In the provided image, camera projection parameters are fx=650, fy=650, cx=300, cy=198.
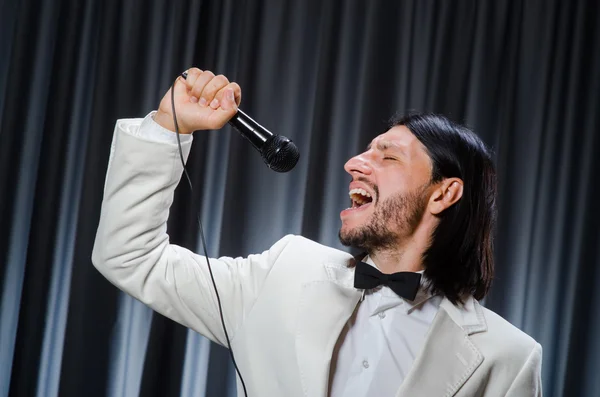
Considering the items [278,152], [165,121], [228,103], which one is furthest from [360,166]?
[165,121]

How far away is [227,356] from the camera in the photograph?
263 cm

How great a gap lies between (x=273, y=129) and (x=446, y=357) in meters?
1.37

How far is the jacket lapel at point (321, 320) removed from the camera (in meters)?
1.64

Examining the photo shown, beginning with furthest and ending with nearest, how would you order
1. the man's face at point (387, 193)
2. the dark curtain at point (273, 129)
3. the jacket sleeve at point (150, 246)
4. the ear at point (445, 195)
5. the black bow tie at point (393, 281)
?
the dark curtain at point (273, 129)
the ear at point (445, 195)
the man's face at point (387, 193)
the black bow tie at point (393, 281)
the jacket sleeve at point (150, 246)

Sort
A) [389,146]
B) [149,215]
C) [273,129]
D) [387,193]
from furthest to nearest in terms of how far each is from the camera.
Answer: [273,129]
[389,146]
[387,193]
[149,215]

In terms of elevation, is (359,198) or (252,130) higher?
(252,130)

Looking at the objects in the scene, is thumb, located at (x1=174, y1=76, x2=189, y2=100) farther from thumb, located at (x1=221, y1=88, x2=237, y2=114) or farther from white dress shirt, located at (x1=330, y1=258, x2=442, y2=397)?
white dress shirt, located at (x1=330, y1=258, x2=442, y2=397)

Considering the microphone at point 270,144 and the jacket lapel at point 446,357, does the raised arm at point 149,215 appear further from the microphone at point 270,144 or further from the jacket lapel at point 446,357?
the jacket lapel at point 446,357

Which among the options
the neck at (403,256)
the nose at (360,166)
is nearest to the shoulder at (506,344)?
the neck at (403,256)

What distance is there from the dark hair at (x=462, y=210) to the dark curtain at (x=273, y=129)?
28.8 inches

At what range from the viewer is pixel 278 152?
1.63 meters

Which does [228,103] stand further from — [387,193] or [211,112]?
[387,193]

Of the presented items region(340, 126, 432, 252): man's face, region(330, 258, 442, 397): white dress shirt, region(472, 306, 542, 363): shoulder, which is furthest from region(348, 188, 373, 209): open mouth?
region(472, 306, 542, 363): shoulder

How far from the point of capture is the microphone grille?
5.35 feet
